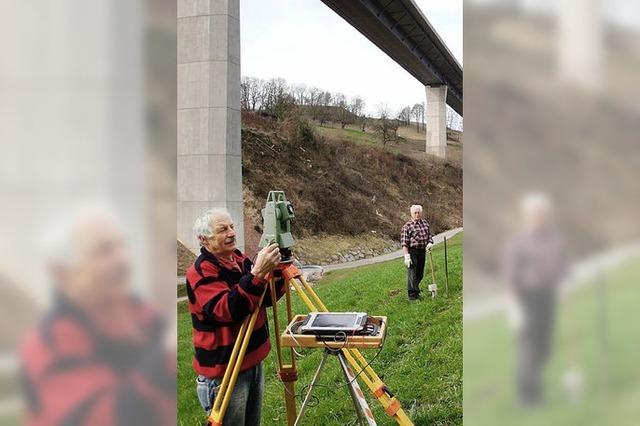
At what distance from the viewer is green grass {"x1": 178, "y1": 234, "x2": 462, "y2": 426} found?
186 inches

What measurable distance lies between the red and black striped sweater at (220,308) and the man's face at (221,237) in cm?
4

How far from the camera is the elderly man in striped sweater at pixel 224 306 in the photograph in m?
2.49

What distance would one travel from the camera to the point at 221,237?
2.66m

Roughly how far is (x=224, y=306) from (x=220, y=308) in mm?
22

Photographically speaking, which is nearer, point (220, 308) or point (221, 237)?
point (220, 308)

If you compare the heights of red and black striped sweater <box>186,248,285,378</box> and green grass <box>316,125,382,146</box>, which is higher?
green grass <box>316,125,382,146</box>
